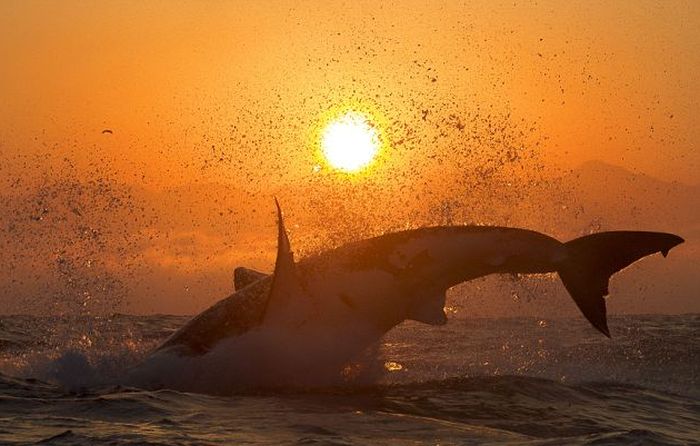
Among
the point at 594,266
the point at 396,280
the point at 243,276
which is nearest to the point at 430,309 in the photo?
the point at 396,280

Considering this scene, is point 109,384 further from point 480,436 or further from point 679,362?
point 679,362

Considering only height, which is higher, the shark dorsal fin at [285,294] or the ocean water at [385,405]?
the shark dorsal fin at [285,294]

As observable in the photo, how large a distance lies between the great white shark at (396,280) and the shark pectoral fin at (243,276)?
1.97 meters

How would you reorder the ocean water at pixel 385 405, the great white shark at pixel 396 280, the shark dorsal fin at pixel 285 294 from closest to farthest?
the ocean water at pixel 385 405
the shark dorsal fin at pixel 285 294
the great white shark at pixel 396 280

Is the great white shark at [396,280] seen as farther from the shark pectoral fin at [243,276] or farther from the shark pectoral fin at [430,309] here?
the shark pectoral fin at [243,276]

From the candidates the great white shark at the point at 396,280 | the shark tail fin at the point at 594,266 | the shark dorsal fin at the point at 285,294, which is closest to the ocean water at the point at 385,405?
the great white shark at the point at 396,280

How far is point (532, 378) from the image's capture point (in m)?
15.0

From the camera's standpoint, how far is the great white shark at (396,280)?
13273 mm

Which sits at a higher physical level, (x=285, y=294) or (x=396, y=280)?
(x=396, y=280)

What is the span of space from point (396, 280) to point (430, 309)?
2.15 ft

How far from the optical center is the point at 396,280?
44.4 feet

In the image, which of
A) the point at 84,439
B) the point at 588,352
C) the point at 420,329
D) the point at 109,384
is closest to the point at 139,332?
the point at 420,329

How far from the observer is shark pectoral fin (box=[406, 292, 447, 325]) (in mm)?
A: 13500

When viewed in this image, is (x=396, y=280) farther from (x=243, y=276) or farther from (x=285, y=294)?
(x=243, y=276)
